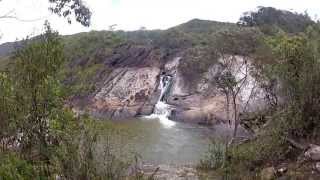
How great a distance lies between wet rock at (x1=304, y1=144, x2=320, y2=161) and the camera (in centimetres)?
1481

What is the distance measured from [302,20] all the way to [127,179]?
60883 mm

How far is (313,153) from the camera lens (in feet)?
49.4

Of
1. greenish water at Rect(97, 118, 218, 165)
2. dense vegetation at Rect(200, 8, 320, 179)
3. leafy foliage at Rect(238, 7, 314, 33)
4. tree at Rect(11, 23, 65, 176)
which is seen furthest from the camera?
leafy foliage at Rect(238, 7, 314, 33)

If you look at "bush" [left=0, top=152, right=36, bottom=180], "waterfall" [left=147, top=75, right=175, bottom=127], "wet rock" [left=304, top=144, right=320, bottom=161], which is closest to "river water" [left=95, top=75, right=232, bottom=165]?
"waterfall" [left=147, top=75, right=175, bottom=127]

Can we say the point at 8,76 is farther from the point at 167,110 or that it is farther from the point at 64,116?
the point at 167,110

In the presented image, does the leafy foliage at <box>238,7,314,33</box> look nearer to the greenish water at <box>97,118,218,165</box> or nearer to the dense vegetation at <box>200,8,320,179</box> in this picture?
the greenish water at <box>97,118,218,165</box>

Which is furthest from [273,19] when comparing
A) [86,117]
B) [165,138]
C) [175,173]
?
[86,117]

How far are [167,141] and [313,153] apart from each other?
1858cm

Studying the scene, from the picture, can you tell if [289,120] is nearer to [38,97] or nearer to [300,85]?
[300,85]

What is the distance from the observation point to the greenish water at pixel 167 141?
2653cm

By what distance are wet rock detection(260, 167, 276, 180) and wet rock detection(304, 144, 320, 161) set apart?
112cm

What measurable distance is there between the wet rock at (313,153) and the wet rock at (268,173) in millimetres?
1120

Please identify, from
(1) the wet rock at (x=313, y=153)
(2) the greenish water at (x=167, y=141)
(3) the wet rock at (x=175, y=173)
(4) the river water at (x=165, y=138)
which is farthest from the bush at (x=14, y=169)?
(2) the greenish water at (x=167, y=141)

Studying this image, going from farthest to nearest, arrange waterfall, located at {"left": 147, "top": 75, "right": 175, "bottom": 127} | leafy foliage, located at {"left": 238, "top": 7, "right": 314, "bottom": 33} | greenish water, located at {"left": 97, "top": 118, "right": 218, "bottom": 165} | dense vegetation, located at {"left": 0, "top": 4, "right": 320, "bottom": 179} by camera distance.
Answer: leafy foliage, located at {"left": 238, "top": 7, "right": 314, "bottom": 33}
waterfall, located at {"left": 147, "top": 75, "right": 175, "bottom": 127}
greenish water, located at {"left": 97, "top": 118, "right": 218, "bottom": 165}
dense vegetation, located at {"left": 0, "top": 4, "right": 320, "bottom": 179}
